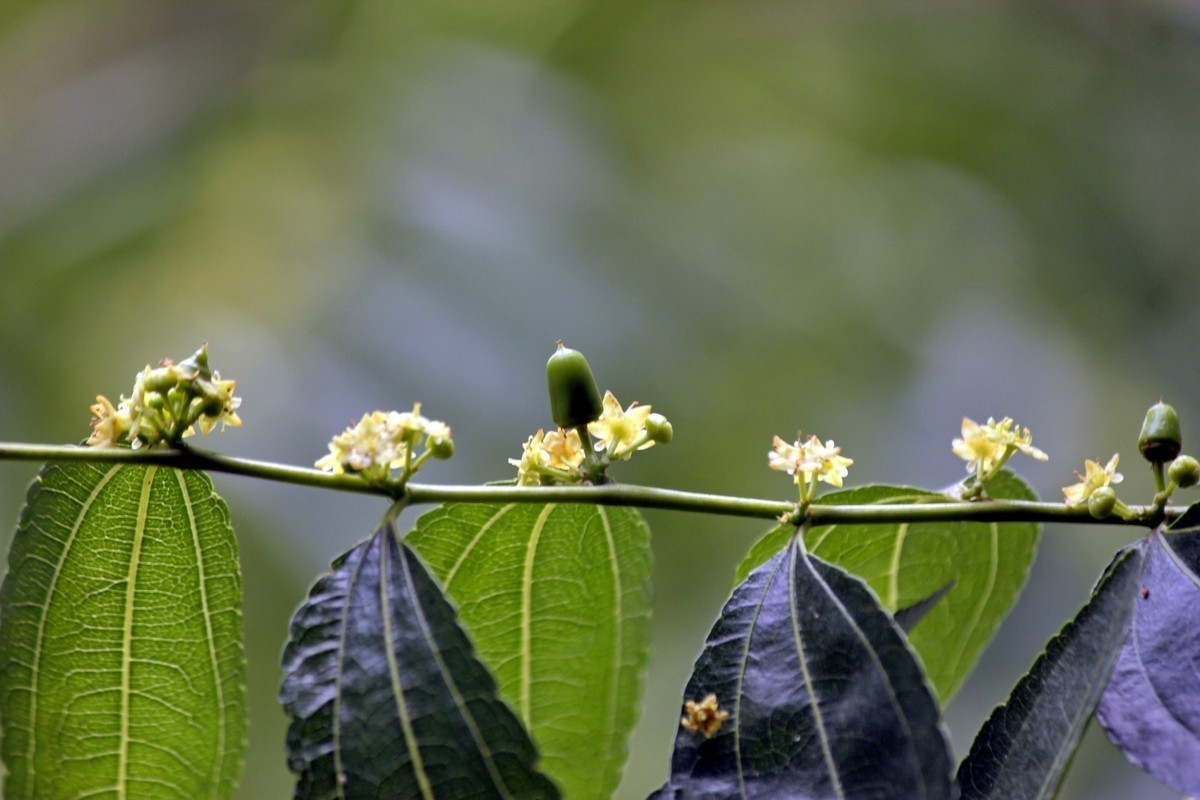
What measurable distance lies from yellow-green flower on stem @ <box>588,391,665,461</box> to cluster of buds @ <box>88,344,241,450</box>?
39 centimetres

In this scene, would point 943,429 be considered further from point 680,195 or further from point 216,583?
point 216,583

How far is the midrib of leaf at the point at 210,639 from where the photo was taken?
1.19 metres

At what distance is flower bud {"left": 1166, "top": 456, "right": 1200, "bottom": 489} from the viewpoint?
1121 millimetres

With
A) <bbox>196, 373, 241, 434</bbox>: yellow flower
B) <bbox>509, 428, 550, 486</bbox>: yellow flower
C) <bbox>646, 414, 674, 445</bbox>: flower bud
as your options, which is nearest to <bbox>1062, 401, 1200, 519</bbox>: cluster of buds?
<bbox>646, 414, 674, 445</bbox>: flower bud

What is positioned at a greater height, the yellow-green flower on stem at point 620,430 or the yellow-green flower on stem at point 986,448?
the yellow-green flower on stem at point 620,430

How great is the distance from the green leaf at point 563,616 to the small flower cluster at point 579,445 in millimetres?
86

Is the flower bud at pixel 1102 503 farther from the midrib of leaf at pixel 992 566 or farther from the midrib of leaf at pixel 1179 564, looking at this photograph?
the midrib of leaf at pixel 992 566

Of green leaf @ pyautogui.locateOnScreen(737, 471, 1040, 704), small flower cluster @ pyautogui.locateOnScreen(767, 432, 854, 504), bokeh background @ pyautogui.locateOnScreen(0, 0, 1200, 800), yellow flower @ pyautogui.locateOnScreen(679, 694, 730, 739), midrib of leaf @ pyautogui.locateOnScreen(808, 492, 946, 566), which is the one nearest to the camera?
yellow flower @ pyautogui.locateOnScreen(679, 694, 730, 739)

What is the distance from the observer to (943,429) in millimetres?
2992

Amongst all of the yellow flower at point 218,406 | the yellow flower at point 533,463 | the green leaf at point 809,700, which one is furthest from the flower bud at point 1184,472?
the yellow flower at point 218,406

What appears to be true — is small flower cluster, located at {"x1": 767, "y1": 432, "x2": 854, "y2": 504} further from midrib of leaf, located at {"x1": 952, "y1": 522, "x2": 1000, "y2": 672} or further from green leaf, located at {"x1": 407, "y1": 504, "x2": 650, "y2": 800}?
midrib of leaf, located at {"x1": 952, "y1": 522, "x2": 1000, "y2": 672}

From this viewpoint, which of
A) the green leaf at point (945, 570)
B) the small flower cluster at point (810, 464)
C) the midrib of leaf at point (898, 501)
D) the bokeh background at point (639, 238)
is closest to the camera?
the small flower cluster at point (810, 464)

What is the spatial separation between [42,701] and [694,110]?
427 centimetres

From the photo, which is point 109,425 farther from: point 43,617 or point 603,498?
point 603,498
